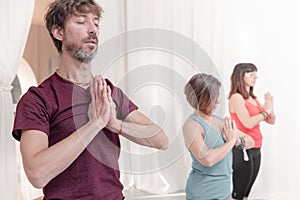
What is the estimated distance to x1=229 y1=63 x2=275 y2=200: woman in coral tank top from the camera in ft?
11.1

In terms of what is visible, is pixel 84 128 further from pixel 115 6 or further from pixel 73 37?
pixel 115 6

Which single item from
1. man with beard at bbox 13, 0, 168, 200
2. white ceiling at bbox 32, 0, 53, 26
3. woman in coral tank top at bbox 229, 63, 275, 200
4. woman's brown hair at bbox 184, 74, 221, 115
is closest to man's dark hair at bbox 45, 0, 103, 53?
man with beard at bbox 13, 0, 168, 200

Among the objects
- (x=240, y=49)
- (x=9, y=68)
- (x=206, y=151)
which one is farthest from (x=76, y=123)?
(x=240, y=49)

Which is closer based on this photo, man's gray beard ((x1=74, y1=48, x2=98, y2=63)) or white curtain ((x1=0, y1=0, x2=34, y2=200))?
man's gray beard ((x1=74, y1=48, x2=98, y2=63))

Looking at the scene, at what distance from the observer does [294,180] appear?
13.6 feet

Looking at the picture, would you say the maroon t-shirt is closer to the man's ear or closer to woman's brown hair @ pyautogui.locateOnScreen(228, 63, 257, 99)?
the man's ear

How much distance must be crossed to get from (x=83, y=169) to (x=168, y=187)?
123 inches

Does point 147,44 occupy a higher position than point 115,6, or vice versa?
point 115,6

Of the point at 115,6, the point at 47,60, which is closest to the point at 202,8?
the point at 115,6

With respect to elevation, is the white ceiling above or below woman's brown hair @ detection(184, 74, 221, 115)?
above

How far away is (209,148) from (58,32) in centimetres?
96

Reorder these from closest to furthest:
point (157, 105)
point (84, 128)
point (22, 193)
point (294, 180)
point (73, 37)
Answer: point (84, 128)
point (73, 37)
point (157, 105)
point (22, 193)
point (294, 180)

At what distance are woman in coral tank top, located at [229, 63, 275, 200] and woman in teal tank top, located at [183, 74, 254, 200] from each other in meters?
1.35

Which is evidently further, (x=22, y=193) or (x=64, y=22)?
(x=22, y=193)
